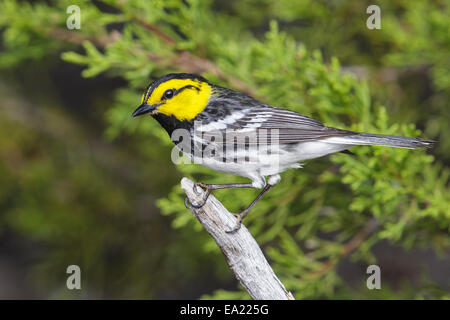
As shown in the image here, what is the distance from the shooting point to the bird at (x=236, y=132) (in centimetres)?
229

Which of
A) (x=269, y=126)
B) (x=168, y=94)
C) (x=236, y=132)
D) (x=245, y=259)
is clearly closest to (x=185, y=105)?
(x=168, y=94)

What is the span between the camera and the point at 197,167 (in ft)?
9.52

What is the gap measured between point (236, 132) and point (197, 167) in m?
0.58

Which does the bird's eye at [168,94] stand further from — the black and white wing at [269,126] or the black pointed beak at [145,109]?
the black and white wing at [269,126]

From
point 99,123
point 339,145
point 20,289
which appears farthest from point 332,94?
point 20,289

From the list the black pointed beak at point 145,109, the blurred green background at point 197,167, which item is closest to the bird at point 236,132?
the black pointed beak at point 145,109

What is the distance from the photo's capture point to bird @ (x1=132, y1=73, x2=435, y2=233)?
7.51ft

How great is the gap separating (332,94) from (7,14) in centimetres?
213

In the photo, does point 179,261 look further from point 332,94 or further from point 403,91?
point 403,91

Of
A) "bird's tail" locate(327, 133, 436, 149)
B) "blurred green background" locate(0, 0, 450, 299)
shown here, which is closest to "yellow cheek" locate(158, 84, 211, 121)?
"blurred green background" locate(0, 0, 450, 299)

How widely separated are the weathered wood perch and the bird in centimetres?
26

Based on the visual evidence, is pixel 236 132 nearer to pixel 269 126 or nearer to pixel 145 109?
pixel 269 126

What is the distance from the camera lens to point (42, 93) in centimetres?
414

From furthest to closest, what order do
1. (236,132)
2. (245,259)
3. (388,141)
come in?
(236,132) → (388,141) → (245,259)
